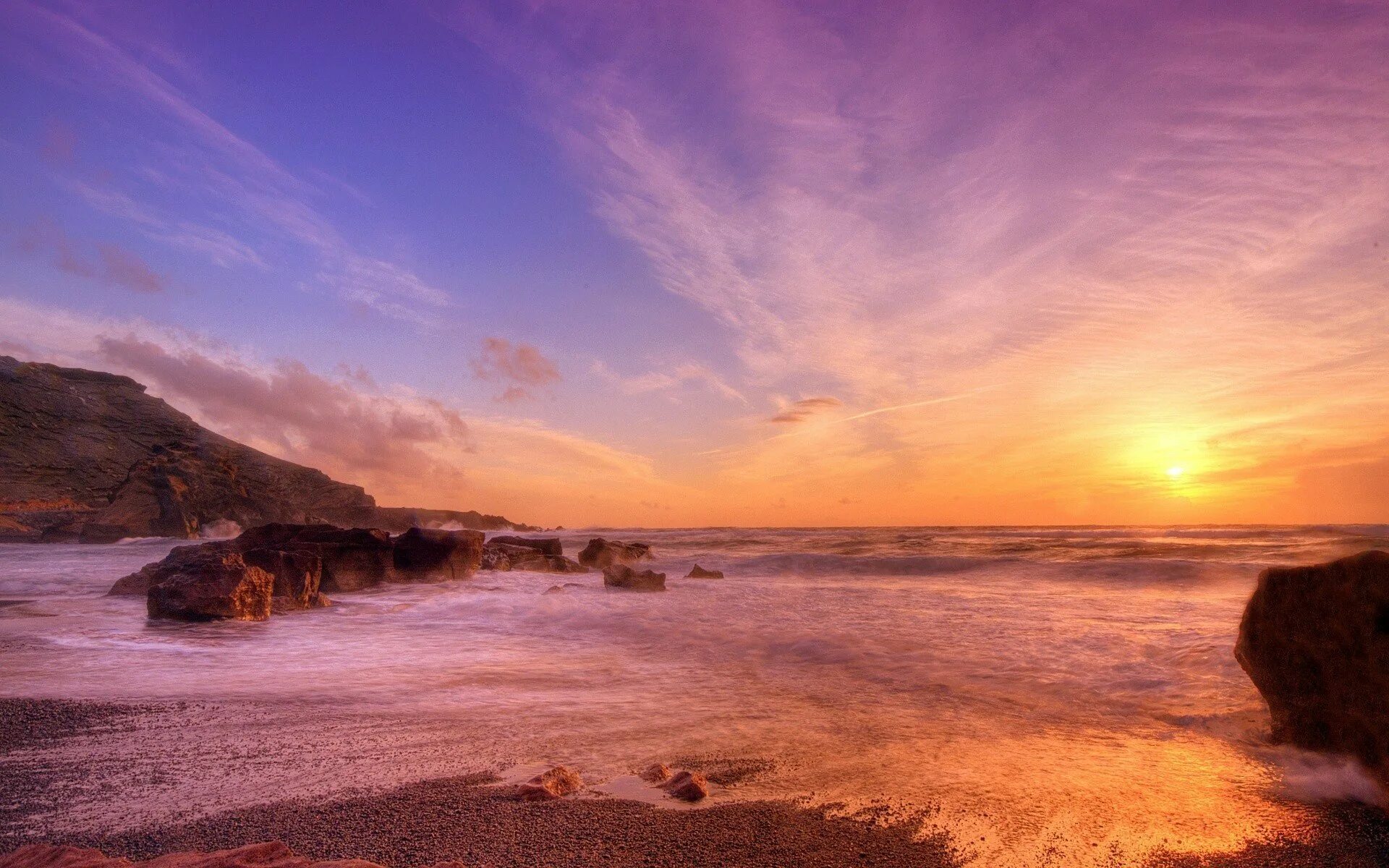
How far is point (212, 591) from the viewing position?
8578 millimetres

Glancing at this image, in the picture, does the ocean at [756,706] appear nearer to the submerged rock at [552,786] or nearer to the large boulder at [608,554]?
the submerged rock at [552,786]

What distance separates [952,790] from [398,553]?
564 inches

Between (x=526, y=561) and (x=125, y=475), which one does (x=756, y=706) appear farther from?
(x=125, y=475)

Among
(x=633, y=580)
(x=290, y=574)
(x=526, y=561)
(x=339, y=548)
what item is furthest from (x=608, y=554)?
(x=290, y=574)

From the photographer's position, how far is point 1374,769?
10.9ft

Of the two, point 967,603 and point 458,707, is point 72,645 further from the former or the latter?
point 967,603

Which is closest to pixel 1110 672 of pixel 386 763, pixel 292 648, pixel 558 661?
pixel 558 661

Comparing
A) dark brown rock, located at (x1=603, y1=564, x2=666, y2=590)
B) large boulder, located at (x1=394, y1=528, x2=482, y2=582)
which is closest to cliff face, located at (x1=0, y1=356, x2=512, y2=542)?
large boulder, located at (x1=394, y1=528, x2=482, y2=582)

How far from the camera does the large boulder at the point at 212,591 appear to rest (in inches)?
336

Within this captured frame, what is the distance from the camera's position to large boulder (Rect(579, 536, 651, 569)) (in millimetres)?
21094

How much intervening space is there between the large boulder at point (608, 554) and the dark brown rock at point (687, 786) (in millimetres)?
17233

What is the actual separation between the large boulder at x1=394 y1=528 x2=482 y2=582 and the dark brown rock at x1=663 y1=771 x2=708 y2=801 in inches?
511

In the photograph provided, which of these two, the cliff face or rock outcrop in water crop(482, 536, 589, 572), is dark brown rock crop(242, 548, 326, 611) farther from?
the cliff face

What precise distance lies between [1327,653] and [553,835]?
4.31 metres
